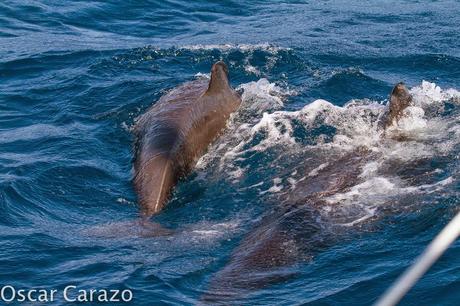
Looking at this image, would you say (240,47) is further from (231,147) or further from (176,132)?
(176,132)

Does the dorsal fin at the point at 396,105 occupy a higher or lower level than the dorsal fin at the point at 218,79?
lower

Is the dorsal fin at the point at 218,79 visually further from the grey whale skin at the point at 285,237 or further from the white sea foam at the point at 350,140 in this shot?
the grey whale skin at the point at 285,237

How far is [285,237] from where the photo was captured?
9.63 meters

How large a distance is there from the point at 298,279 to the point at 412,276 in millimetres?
5312

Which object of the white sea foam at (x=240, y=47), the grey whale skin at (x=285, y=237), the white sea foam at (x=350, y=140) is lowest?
the grey whale skin at (x=285, y=237)

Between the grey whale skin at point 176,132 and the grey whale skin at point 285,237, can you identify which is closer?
the grey whale skin at point 285,237

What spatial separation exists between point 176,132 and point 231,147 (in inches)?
42.0

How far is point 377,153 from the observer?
12.4 metres

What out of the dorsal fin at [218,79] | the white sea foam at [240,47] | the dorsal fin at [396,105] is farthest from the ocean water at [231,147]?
the dorsal fin at [218,79]

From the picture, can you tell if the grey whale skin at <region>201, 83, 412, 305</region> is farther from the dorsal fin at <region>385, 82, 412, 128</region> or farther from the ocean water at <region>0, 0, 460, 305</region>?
the dorsal fin at <region>385, 82, 412, 128</region>

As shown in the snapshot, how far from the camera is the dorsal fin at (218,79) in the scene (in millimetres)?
15047

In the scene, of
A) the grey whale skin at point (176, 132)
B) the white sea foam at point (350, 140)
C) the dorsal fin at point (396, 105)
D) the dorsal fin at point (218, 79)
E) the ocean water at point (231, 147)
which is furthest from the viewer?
the dorsal fin at point (218, 79)

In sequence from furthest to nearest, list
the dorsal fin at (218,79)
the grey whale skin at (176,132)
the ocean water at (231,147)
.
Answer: the dorsal fin at (218,79) < the grey whale skin at (176,132) < the ocean water at (231,147)

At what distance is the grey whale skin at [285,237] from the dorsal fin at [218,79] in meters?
3.50
